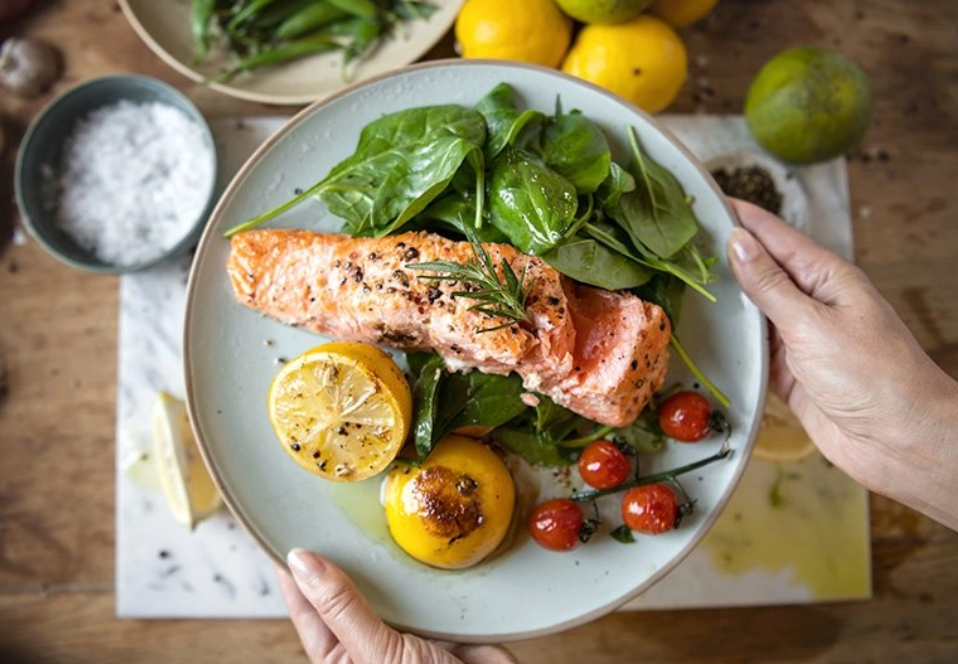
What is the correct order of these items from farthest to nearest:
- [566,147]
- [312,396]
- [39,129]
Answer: [39,129], [566,147], [312,396]

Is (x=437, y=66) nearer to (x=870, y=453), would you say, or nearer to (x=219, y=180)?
(x=219, y=180)

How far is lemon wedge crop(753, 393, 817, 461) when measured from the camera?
2389 mm

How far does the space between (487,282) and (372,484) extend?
0.66m

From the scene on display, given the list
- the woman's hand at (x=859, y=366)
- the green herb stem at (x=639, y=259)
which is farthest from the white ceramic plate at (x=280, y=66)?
the woman's hand at (x=859, y=366)

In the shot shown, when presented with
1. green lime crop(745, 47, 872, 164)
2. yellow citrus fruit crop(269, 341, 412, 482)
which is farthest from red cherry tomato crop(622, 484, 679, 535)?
green lime crop(745, 47, 872, 164)

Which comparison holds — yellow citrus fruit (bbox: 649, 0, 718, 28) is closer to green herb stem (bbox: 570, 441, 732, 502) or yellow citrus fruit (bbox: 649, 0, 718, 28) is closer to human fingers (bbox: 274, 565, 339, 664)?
green herb stem (bbox: 570, 441, 732, 502)

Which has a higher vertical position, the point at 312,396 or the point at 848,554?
the point at 312,396

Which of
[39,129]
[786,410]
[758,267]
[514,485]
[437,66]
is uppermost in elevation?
[437,66]

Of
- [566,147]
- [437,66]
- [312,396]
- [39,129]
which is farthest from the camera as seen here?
[39,129]

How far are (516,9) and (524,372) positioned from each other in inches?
40.1

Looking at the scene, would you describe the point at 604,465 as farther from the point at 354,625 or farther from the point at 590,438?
the point at 354,625

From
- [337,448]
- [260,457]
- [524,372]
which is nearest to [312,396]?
[337,448]

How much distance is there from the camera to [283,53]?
2.39 metres

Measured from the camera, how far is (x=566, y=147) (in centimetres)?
194
